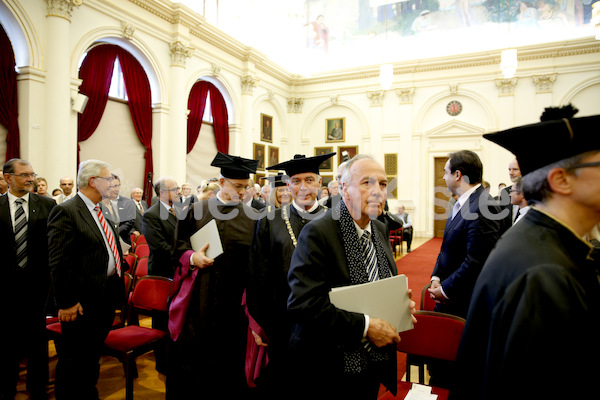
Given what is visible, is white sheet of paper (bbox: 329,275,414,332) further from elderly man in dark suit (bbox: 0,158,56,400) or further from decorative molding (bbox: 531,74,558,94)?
decorative molding (bbox: 531,74,558,94)

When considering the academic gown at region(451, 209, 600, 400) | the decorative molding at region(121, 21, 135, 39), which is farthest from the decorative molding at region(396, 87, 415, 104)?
the academic gown at region(451, 209, 600, 400)

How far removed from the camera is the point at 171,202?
4.72m

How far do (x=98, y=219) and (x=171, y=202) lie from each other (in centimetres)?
174

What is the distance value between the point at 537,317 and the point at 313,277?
940 millimetres

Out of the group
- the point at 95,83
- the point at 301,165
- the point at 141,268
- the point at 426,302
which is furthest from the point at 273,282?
the point at 95,83

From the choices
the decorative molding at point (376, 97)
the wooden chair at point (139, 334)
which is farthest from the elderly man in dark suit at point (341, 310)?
the decorative molding at point (376, 97)

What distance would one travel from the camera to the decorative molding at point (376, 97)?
52.3 feet

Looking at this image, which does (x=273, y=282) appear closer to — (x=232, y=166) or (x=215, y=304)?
(x=215, y=304)

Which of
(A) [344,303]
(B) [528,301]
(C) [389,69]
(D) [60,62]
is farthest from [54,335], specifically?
(C) [389,69]

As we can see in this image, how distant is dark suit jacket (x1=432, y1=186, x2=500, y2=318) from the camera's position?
2.68 m

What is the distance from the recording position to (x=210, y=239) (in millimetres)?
2916

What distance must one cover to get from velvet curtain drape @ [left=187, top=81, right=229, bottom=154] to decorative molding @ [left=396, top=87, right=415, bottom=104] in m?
A: 7.46

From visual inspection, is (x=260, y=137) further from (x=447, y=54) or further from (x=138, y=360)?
(x=138, y=360)

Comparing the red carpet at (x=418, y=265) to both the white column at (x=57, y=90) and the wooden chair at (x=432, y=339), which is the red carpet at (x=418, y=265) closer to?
the wooden chair at (x=432, y=339)
